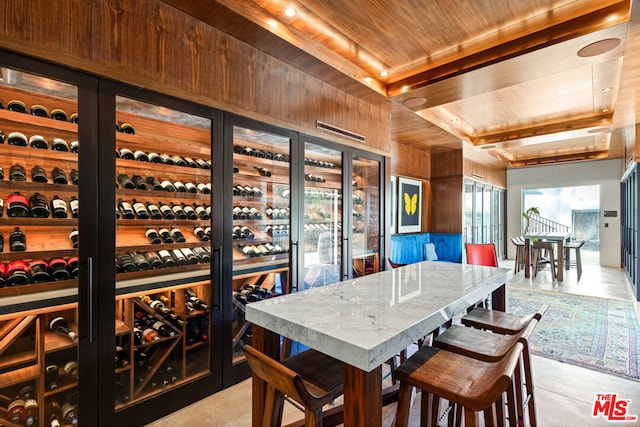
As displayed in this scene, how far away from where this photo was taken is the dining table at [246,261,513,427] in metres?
1.07

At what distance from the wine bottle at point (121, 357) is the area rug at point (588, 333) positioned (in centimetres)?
334

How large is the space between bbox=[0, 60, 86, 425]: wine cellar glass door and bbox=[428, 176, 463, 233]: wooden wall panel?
589cm

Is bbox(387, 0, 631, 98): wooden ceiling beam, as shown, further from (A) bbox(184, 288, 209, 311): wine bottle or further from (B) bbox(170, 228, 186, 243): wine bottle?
(A) bbox(184, 288, 209, 311): wine bottle

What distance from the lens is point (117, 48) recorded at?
1766mm

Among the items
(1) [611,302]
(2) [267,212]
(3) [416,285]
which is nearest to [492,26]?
(3) [416,285]

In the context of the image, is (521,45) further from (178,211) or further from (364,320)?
(178,211)

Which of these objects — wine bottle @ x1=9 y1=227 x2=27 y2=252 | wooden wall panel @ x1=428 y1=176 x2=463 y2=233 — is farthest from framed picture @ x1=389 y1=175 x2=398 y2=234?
wine bottle @ x1=9 y1=227 x2=27 y2=252

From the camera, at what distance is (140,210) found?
6.61 feet

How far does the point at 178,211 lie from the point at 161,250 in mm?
290

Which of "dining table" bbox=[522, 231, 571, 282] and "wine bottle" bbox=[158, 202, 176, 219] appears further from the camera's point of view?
"dining table" bbox=[522, 231, 571, 282]

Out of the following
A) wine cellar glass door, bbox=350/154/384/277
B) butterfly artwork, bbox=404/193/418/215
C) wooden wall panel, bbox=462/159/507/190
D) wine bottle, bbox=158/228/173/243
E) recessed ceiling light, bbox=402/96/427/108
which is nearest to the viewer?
wine bottle, bbox=158/228/173/243

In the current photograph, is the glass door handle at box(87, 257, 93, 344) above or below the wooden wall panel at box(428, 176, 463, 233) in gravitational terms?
below

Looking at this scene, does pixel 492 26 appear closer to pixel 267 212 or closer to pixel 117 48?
pixel 267 212

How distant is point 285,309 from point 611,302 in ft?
17.4
